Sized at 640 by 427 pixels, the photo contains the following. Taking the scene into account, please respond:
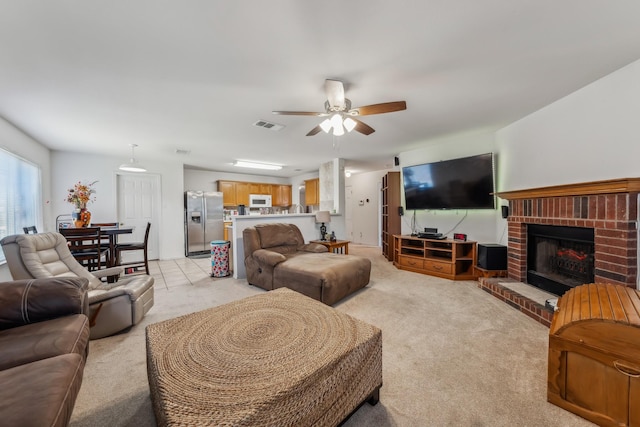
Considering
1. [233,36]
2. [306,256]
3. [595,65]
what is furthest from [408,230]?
[233,36]

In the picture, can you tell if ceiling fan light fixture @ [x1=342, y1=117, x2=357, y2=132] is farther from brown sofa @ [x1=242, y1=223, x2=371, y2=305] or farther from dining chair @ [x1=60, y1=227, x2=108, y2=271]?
dining chair @ [x1=60, y1=227, x2=108, y2=271]

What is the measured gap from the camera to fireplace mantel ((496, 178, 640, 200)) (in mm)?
1839

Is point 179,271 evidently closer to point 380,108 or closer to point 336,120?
point 336,120

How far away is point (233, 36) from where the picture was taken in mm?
1596

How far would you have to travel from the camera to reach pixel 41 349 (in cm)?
Result: 113

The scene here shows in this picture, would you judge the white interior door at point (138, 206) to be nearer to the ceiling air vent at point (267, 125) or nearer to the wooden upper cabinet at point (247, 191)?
the wooden upper cabinet at point (247, 191)

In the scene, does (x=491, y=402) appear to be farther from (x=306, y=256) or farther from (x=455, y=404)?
(x=306, y=256)

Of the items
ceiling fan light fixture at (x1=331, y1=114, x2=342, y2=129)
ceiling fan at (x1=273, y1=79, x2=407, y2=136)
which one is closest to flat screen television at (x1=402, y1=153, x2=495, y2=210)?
ceiling fan at (x1=273, y1=79, x2=407, y2=136)

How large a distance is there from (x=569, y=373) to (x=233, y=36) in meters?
2.90

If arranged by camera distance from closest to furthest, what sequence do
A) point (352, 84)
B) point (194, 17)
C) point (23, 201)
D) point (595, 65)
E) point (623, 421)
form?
point (623, 421), point (194, 17), point (595, 65), point (352, 84), point (23, 201)

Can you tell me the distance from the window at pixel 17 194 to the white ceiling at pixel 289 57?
614mm

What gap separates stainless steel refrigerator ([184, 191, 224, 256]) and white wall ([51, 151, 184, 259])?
16 cm

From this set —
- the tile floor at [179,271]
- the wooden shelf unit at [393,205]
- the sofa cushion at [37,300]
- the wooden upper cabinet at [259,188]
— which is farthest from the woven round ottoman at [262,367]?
the wooden upper cabinet at [259,188]

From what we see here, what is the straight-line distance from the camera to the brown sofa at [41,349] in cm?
78
